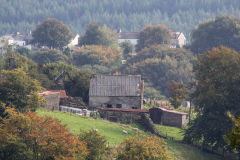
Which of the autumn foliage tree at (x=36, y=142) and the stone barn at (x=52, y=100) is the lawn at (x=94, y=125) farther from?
the autumn foliage tree at (x=36, y=142)

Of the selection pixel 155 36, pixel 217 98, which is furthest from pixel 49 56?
pixel 217 98

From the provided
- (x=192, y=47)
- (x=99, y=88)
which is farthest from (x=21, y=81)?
(x=192, y=47)

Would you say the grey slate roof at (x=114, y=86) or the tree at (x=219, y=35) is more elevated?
the tree at (x=219, y=35)

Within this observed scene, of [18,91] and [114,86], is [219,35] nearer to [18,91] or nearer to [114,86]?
[114,86]

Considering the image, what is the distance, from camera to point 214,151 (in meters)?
41.9

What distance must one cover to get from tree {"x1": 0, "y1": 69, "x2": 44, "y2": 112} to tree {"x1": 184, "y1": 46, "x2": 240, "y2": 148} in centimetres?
1475

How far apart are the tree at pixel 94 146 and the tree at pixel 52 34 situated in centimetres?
10095

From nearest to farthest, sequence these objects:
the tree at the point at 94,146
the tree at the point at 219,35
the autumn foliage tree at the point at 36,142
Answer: the autumn foliage tree at the point at 36,142 → the tree at the point at 94,146 → the tree at the point at 219,35

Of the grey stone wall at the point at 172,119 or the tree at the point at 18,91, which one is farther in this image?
the grey stone wall at the point at 172,119

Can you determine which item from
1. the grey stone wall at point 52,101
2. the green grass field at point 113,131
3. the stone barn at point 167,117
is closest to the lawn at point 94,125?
the green grass field at point 113,131

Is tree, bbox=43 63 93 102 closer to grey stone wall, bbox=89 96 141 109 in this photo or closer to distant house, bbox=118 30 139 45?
grey stone wall, bbox=89 96 141 109

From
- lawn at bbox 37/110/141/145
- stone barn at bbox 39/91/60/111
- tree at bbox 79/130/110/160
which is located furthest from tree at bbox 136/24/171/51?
tree at bbox 79/130/110/160

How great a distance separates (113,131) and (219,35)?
83632mm

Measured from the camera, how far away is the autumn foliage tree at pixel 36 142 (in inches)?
1025
